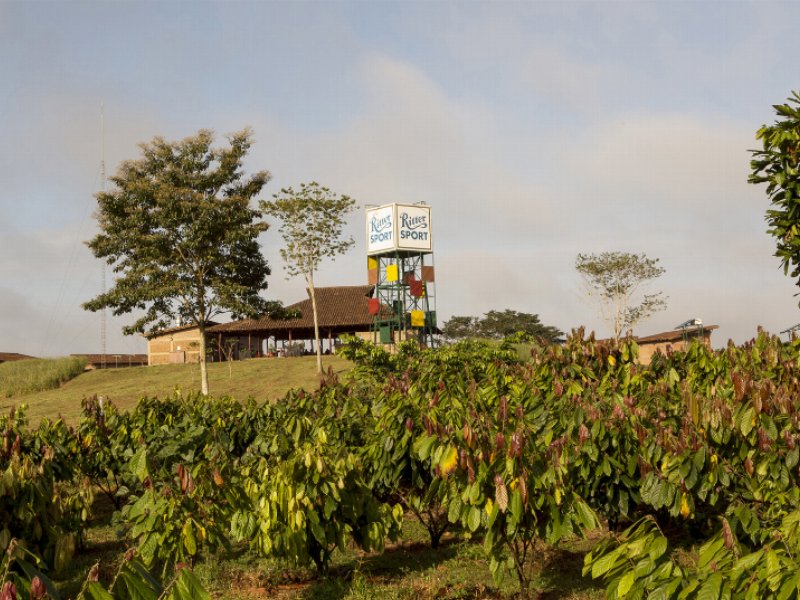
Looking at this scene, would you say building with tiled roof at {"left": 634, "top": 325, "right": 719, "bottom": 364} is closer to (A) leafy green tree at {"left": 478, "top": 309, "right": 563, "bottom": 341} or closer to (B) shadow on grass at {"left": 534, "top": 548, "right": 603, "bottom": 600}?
(A) leafy green tree at {"left": 478, "top": 309, "right": 563, "bottom": 341}

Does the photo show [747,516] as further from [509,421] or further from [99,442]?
[99,442]

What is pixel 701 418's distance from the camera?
7473 mm

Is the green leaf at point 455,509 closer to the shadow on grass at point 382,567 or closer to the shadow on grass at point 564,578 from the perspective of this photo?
the shadow on grass at point 564,578

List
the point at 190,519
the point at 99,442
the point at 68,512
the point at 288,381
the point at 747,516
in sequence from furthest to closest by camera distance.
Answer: the point at 288,381
the point at 99,442
the point at 68,512
the point at 190,519
the point at 747,516

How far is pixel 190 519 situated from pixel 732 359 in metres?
7.10

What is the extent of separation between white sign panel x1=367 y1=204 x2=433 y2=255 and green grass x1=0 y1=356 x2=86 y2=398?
18.6m

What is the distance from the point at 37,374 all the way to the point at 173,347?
10732 millimetres

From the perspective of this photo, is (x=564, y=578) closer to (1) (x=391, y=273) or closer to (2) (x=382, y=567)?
(2) (x=382, y=567)

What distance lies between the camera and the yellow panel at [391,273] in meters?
43.6

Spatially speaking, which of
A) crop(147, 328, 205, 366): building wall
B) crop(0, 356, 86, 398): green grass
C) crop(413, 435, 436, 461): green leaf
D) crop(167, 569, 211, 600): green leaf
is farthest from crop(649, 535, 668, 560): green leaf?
crop(147, 328, 205, 366): building wall

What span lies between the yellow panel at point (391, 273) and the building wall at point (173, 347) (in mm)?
16503

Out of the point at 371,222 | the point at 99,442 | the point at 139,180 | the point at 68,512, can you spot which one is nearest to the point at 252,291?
the point at 139,180

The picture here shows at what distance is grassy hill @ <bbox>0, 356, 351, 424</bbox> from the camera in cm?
3459

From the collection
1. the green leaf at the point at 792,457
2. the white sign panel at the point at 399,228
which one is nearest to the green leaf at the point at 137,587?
the green leaf at the point at 792,457
